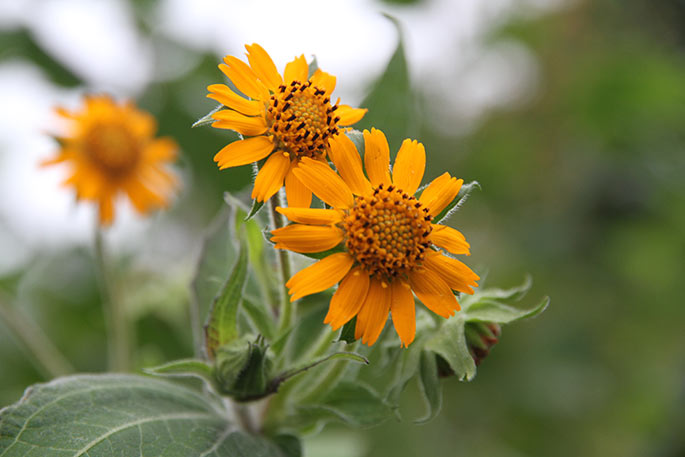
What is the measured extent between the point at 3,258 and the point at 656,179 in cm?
280

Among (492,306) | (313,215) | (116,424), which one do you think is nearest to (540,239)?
(492,306)

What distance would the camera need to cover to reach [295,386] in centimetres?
99

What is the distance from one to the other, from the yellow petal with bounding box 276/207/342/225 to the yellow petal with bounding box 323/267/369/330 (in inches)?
3.1

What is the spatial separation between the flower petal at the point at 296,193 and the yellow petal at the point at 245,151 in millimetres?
57

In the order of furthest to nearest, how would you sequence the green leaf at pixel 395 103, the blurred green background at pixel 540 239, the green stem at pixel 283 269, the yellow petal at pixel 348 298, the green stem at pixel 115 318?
the blurred green background at pixel 540 239
the green stem at pixel 115 318
the green leaf at pixel 395 103
the green stem at pixel 283 269
the yellow petal at pixel 348 298

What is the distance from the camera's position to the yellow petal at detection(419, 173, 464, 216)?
2.80ft

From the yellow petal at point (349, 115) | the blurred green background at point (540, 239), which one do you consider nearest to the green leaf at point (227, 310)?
the yellow petal at point (349, 115)

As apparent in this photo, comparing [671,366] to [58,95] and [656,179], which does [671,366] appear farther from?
[58,95]

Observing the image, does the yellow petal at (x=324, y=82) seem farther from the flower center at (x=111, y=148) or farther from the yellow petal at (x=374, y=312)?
the flower center at (x=111, y=148)

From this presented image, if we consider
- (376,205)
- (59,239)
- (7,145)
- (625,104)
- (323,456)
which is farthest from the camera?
(625,104)

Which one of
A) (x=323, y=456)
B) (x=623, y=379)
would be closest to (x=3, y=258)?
(x=323, y=456)

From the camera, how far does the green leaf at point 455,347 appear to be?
0.86m

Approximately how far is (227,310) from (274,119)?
30 centimetres

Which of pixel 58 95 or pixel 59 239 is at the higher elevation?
pixel 58 95
